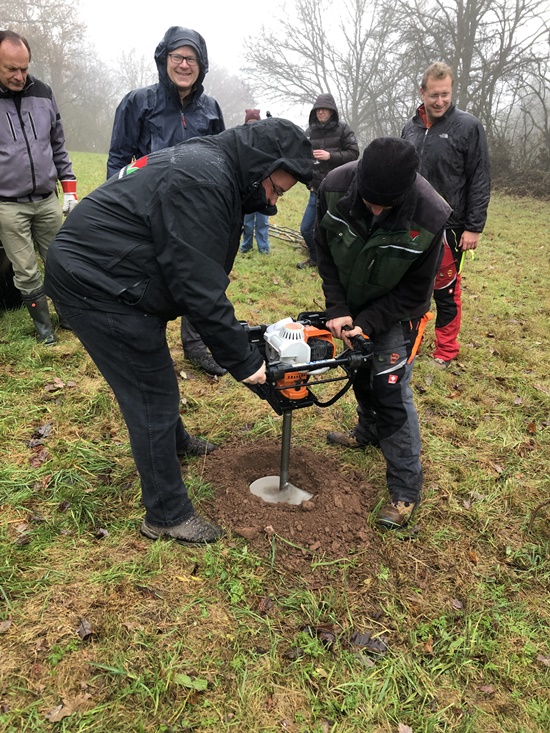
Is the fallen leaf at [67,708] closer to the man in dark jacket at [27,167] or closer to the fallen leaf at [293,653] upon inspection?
the fallen leaf at [293,653]

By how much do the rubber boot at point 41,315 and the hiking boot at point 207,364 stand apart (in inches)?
51.3

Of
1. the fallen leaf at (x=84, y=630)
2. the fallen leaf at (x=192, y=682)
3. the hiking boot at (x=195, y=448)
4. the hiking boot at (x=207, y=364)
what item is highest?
the hiking boot at (x=207, y=364)

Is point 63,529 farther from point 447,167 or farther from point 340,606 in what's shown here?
point 447,167

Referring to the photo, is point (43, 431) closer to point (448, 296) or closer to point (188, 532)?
point (188, 532)

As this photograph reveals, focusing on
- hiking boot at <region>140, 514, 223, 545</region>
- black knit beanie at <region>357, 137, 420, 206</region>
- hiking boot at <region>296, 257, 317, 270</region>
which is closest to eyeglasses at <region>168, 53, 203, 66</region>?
black knit beanie at <region>357, 137, 420, 206</region>

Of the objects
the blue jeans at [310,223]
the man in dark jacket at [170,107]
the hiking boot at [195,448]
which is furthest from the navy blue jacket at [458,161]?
the blue jeans at [310,223]

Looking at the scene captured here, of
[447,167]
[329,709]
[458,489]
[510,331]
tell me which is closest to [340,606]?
[329,709]

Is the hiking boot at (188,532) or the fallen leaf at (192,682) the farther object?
the hiking boot at (188,532)

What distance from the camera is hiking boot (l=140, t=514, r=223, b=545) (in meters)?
2.59

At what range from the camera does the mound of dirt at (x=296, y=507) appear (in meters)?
2.66

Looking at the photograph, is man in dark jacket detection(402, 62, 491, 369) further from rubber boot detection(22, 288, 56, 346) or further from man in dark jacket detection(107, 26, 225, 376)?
rubber boot detection(22, 288, 56, 346)

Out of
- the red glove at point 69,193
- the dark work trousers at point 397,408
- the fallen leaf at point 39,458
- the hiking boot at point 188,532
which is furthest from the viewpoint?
the red glove at point 69,193

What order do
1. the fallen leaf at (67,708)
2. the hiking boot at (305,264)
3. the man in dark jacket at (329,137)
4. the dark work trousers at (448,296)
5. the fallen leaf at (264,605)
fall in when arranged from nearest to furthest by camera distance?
the fallen leaf at (67,708)
the fallen leaf at (264,605)
the dark work trousers at (448,296)
the man in dark jacket at (329,137)
the hiking boot at (305,264)

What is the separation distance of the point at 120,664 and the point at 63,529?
90 cm
